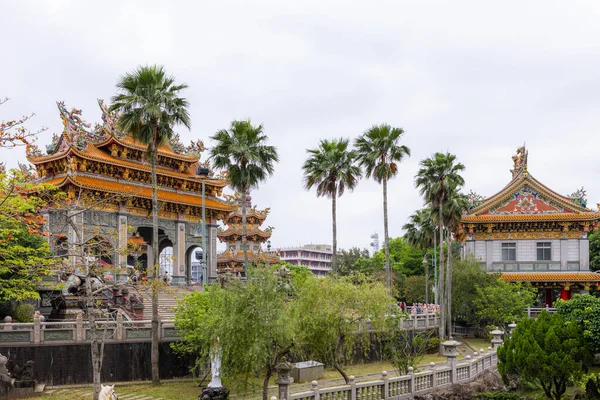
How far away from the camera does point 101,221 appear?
40094mm

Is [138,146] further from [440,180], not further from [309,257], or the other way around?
[309,257]

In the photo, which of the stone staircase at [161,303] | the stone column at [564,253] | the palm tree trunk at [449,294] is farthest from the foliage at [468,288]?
the stone staircase at [161,303]

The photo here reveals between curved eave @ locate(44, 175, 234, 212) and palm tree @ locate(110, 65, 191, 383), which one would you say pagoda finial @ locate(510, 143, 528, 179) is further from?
palm tree @ locate(110, 65, 191, 383)

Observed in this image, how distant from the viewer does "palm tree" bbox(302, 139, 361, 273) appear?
4078cm

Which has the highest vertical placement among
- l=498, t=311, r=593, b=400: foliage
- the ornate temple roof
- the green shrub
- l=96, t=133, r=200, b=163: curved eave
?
l=96, t=133, r=200, b=163: curved eave

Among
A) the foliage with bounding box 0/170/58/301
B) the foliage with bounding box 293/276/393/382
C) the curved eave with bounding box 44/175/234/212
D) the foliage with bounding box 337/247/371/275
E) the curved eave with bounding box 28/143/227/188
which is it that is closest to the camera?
the foliage with bounding box 0/170/58/301

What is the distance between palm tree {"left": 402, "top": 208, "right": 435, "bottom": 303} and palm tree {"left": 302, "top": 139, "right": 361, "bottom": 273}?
624 inches

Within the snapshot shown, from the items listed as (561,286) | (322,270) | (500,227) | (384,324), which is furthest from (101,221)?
(322,270)

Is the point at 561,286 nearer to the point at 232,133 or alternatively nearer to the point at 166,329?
the point at 232,133

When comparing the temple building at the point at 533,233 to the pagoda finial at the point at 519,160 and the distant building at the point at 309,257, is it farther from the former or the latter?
the distant building at the point at 309,257

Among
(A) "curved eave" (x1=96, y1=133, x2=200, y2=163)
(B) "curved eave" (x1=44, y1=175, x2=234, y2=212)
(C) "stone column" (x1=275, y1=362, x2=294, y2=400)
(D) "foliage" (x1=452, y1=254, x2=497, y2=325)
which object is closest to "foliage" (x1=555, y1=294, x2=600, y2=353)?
(C) "stone column" (x1=275, y1=362, x2=294, y2=400)

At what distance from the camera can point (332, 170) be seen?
40.7 meters

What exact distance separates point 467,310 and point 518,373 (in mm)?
21200

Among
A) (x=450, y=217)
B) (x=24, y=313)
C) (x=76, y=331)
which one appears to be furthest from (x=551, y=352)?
(x=24, y=313)
